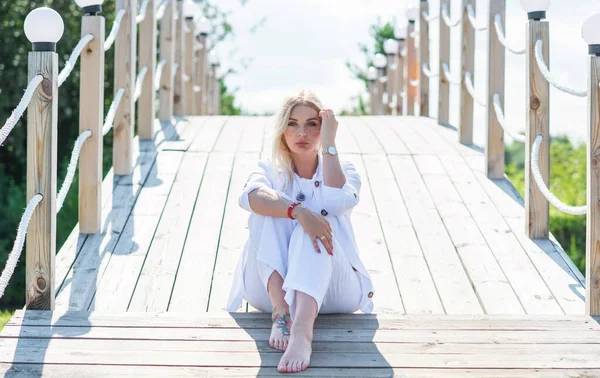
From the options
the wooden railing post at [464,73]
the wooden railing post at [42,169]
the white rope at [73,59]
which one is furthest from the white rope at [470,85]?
the wooden railing post at [42,169]

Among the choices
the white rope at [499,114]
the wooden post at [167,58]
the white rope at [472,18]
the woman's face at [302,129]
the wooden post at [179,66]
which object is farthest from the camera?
the wooden post at [179,66]

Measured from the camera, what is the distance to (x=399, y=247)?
386cm

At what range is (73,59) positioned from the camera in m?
3.46

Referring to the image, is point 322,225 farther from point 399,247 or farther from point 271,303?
point 399,247

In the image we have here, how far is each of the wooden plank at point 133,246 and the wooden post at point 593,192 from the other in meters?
1.60

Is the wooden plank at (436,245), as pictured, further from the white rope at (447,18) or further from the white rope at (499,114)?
the white rope at (447,18)

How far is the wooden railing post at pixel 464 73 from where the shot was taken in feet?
18.7

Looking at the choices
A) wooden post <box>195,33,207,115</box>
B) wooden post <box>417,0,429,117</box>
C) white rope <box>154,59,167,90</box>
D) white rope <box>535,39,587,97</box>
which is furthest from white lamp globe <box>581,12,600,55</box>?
wooden post <box>195,33,207,115</box>

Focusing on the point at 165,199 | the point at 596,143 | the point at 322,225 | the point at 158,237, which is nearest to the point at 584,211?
the point at 596,143

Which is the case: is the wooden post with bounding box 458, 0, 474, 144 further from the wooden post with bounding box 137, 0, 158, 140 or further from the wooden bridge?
the wooden post with bounding box 137, 0, 158, 140

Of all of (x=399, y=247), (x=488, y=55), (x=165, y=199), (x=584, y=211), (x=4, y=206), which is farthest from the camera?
(x=4, y=206)

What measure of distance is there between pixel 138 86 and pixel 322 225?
8.88 ft

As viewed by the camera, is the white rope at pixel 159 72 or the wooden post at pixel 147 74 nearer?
the wooden post at pixel 147 74

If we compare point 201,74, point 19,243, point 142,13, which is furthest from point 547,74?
point 201,74
